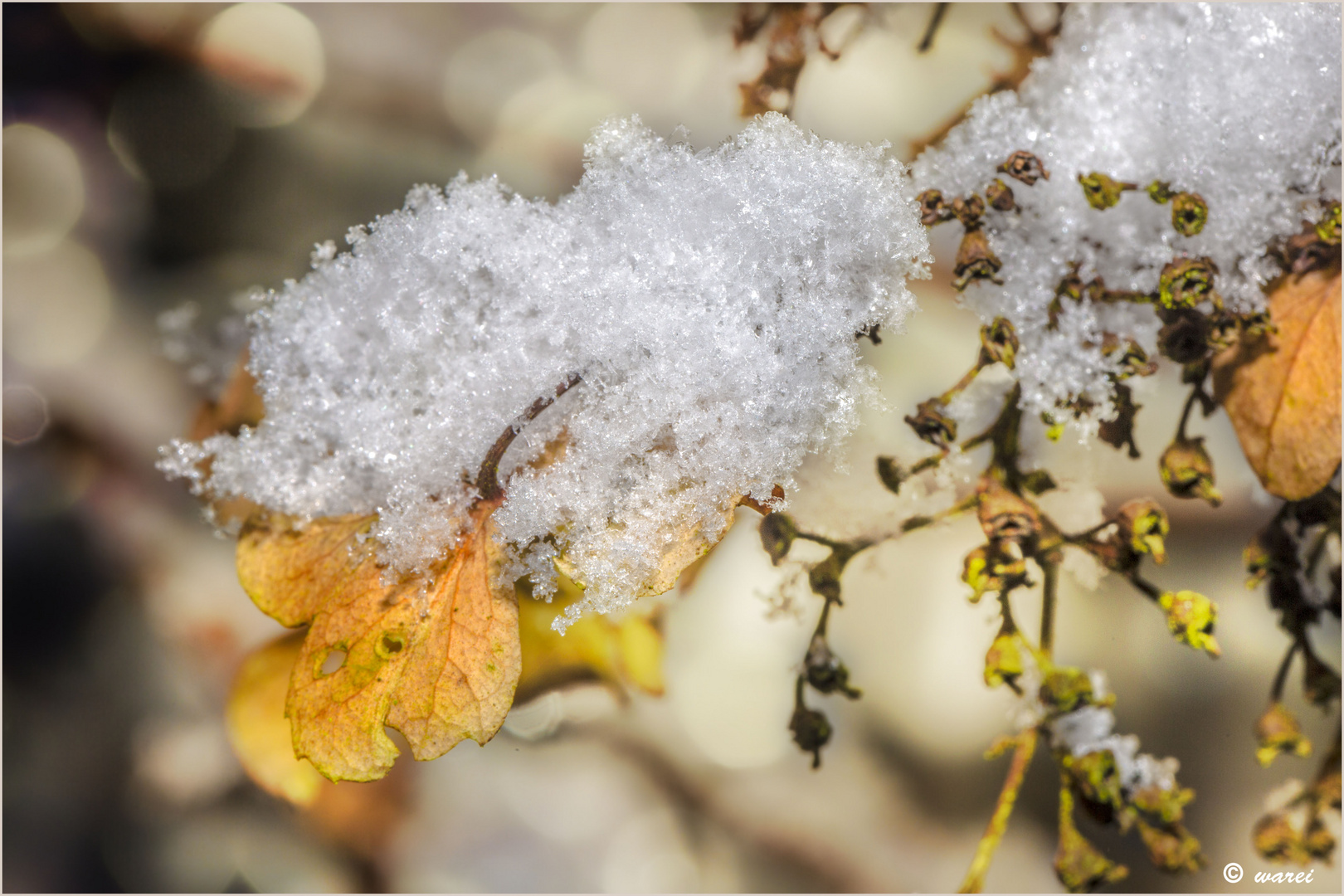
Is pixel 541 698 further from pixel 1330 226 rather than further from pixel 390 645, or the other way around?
pixel 1330 226

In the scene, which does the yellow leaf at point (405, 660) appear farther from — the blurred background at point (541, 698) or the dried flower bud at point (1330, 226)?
the dried flower bud at point (1330, 226)

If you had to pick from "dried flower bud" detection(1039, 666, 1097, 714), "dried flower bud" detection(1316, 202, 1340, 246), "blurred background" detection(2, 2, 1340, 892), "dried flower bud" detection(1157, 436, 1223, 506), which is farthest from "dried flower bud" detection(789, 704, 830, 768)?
"dried flower bud" detection(1316, 202, 1340, 246)

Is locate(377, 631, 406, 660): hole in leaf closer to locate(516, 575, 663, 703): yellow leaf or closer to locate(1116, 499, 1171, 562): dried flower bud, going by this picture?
locate(516, 575, 663, 703): yellow leaf

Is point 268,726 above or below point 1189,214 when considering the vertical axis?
below

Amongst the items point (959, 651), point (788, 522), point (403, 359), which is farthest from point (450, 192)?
point (959, 651)

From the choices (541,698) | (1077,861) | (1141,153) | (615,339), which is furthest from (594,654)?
(1141,153)

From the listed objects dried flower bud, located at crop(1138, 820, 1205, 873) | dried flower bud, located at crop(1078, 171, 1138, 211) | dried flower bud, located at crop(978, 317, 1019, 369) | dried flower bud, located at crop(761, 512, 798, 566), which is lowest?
dried flower bud, located at crop(1138, 820, 1205, 873)

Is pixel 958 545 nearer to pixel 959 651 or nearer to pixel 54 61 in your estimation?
pixel 959 651
